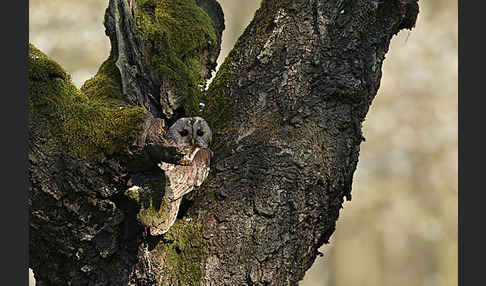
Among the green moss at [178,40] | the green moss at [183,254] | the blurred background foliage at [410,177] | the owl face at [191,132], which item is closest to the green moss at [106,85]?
the green moss at [178,40]

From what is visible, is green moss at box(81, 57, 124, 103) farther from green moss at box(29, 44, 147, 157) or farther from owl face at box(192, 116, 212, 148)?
owl face at box(192, 116, 212, 148)

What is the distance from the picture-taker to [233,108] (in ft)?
8.17

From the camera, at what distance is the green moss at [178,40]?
8.73 ft

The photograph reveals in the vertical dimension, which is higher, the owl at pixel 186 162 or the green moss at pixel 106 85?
the green moss at pixel 106 85

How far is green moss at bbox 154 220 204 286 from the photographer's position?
2.17 meters

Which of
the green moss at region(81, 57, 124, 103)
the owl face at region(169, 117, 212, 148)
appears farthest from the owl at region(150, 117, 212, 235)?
the green moss at region(81, 57, 124, 103)

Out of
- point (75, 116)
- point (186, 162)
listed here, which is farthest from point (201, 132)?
point (75, 116)

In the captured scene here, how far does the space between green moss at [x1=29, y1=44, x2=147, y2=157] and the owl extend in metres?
0.21

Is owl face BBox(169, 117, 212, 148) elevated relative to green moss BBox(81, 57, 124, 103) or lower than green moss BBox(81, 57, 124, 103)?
lower

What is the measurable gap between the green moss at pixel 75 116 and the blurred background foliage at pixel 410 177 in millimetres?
7782

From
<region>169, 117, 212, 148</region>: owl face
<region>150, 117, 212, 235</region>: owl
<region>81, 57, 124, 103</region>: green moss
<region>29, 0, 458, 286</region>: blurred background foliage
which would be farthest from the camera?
<region>29, 0, 458, 286</region>: blurred background foliage

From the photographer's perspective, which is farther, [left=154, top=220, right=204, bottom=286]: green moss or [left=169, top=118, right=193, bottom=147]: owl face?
[left=169, top=118, right=193, bottom=147]: owl face

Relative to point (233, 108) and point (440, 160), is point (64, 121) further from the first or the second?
point (440, 160)

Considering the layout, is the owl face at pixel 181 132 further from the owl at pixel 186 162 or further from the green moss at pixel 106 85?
the green moss at pixel 106 85
